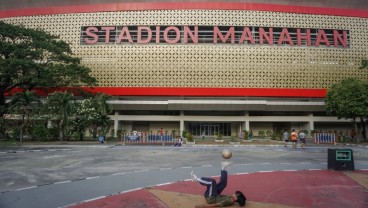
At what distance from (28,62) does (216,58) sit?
91.0 ft

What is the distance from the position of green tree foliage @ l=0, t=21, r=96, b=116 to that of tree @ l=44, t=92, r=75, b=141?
3.65 m

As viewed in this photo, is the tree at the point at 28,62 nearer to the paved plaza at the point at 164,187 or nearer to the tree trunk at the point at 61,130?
the tree trunk at the point at 61,130

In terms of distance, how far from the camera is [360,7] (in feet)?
178

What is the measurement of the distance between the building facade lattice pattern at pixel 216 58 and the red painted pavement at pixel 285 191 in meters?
39.7

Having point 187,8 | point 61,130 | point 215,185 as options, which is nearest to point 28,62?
point 61,130

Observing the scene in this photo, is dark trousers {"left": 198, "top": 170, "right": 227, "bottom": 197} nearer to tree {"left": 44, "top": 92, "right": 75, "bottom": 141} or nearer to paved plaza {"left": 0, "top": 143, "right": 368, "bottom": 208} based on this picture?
paved plaza {"left": 0, "top": 143, "right": 368, "bottom": 208}

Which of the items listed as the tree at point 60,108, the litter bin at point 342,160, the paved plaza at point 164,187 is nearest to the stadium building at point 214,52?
the tree at point 60,108

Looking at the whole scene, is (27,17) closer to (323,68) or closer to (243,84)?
(243,84)

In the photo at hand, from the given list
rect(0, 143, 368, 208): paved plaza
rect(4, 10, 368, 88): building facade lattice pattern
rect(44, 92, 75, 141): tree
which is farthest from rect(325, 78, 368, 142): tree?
rect(44, 92, 75, 141): tree

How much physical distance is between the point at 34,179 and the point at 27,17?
50.7 m

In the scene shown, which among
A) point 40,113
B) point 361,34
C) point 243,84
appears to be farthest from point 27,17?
point 361,34

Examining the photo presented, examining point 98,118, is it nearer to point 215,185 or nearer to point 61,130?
point 61,130

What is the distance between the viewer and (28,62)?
35375mm

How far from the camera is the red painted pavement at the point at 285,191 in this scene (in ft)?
24.6
